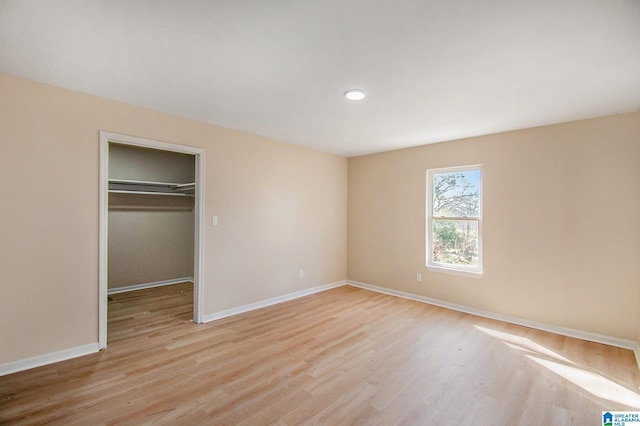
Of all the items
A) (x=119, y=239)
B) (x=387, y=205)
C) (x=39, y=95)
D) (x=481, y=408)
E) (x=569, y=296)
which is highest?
(x=39, y=95)

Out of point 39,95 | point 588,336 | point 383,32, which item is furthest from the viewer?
point 588,336

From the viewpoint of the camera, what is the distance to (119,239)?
5004 mm

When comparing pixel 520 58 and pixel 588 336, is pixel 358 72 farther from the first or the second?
pixel 588 336

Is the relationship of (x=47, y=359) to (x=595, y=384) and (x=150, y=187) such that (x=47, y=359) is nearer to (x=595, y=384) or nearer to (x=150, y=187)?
(x=150, y=187)

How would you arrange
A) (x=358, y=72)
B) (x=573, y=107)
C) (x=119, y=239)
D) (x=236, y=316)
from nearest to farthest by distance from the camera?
(x=358, y=72)
(x=573, y=107)
(x=236, y=316)
(x=119, y=239)

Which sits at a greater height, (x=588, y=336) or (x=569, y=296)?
(x=569, y=296)

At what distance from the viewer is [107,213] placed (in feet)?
10.2

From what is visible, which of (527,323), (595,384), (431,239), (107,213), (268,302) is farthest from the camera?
(431,239)

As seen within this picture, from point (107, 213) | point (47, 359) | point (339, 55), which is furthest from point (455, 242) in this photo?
point (47, 359)

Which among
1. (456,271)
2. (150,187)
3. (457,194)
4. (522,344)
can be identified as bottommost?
(522,344)

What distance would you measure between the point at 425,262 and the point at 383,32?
3.71 metres

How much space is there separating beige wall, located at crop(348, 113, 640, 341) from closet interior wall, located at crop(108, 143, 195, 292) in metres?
4.39

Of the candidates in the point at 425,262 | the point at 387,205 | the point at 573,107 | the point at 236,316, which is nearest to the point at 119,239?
the point at 236,316

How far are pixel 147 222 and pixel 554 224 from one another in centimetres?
634
